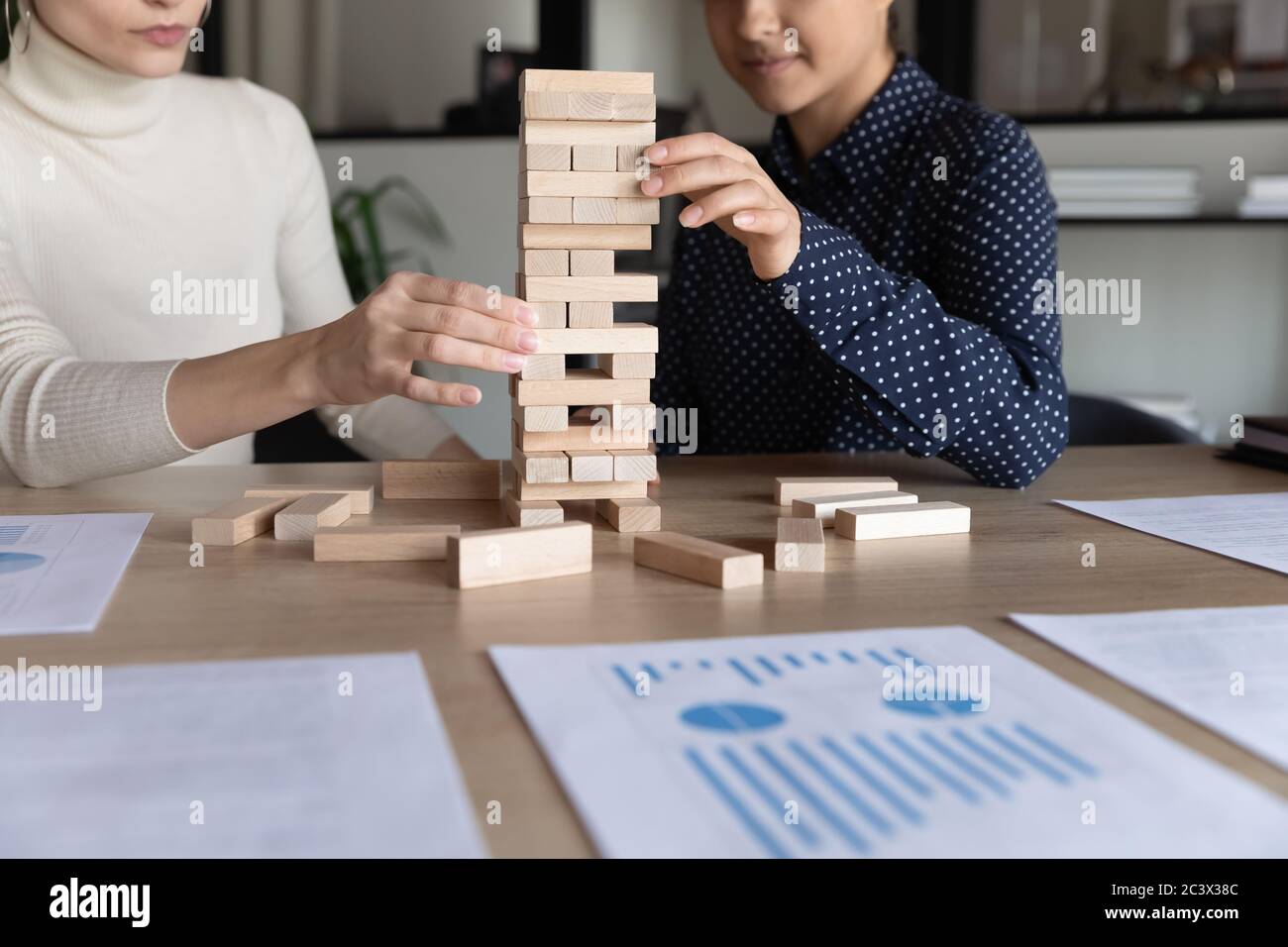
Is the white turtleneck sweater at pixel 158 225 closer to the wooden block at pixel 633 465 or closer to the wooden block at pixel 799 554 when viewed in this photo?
the wooden block at pixel 633 465

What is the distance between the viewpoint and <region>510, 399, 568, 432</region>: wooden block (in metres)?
1.11

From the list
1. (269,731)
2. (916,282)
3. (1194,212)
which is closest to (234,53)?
(1194,212)

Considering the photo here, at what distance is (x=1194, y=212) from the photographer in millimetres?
3244

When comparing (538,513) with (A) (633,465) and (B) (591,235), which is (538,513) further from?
(B) (591,235)

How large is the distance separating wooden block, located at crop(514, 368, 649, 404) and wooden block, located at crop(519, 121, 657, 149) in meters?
0.21

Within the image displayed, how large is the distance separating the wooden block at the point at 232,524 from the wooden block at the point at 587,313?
13.3 inches

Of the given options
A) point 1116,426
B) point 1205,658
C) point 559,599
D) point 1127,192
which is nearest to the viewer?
point 1205,658

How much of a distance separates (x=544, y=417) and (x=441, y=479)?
0.24m

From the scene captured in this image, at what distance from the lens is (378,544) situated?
1.03m

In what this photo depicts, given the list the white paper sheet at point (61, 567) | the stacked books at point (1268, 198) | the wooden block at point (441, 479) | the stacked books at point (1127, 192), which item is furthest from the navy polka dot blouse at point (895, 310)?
the stacked books at point (1268, 198)

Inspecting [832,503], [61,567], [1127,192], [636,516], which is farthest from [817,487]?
A: [1127,192]

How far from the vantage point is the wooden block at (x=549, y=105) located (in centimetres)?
107

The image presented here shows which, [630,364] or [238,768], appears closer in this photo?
[238,768]
